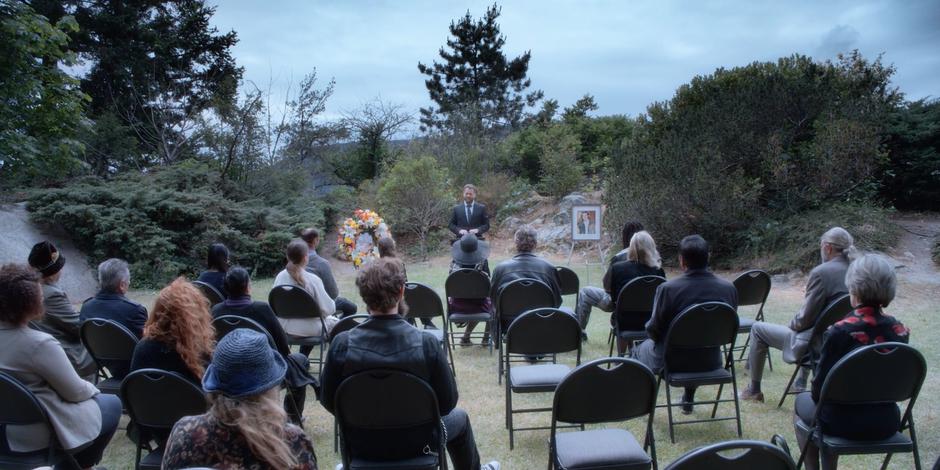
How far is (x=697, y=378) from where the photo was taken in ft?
11.6

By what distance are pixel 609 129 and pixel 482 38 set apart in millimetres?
9756

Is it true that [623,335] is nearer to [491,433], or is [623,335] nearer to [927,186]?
[491,433]

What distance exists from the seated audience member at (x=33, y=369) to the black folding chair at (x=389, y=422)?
1.40 meters

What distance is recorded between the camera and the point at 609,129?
70.0 feet

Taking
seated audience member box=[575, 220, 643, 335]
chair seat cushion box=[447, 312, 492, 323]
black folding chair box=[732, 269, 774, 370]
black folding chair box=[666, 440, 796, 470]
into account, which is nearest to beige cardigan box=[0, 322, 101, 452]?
black folding chair box=[666, 440, 796, 470]

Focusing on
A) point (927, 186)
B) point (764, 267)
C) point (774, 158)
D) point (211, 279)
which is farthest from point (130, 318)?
point (927, 186)

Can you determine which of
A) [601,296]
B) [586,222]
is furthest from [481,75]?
[601,296]

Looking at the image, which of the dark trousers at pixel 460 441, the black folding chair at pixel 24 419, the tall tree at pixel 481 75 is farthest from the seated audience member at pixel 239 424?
the tall tree at pixel 481 75

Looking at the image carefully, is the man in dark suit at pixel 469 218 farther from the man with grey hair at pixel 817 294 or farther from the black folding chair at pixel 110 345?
the black folding chair at pixel 110 345

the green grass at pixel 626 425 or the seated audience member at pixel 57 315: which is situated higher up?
the seated audience member at pixel 57 315

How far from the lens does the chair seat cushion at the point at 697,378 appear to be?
351cm

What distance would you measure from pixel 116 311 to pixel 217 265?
4.15 feet

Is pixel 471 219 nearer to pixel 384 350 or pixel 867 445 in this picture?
pixel 384 350

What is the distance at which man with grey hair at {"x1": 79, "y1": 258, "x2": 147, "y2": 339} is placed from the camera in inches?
142
